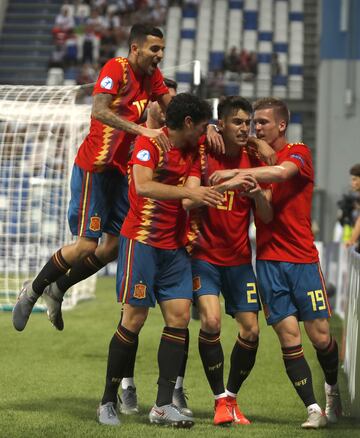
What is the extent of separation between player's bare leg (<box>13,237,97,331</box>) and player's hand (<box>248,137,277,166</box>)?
4.39 feet

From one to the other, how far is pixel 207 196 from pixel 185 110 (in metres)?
0.52

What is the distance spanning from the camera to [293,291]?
230 inches

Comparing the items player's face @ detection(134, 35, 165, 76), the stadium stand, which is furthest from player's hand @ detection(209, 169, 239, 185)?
the stadium stand

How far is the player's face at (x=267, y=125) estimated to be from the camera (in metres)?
5.93

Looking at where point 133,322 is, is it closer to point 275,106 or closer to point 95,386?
point 275,106

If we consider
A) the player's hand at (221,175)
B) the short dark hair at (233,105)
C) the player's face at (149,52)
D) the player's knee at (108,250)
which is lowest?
the player's knee at (108,250)

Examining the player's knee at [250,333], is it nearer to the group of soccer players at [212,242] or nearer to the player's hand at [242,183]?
the group of soccer players at [212,242]

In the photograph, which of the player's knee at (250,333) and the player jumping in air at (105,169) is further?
the player jumping in air at (105,169)

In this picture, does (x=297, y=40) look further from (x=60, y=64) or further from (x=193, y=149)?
(x=193, y=149)

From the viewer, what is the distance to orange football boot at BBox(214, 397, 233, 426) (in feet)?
18.9

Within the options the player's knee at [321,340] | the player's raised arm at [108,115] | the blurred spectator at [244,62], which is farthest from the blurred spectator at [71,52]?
the player's knee at [321,340]

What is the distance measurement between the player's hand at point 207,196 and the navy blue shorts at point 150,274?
1.36 ft

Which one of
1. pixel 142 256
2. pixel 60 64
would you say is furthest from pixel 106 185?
pixel 60 64

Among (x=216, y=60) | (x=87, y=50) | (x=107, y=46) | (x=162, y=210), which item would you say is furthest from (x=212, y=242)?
(x=107, y=46)
